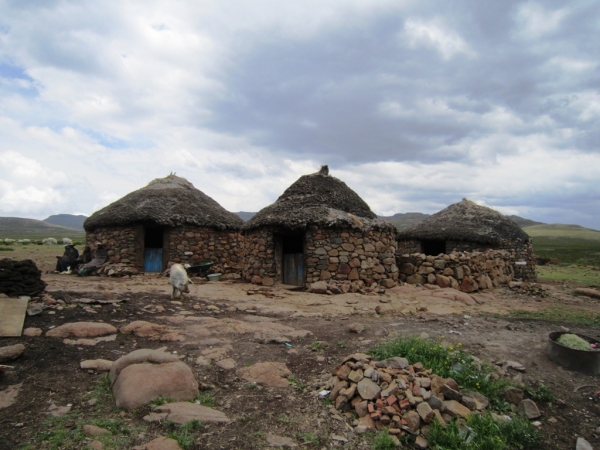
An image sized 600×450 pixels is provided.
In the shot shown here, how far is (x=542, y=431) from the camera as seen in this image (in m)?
3.98

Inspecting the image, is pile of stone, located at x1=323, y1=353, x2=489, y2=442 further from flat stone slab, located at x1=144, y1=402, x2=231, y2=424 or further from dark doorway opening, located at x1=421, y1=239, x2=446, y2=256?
dark doorway opening, located at x1=421, y1=239, x2=446, y2=256

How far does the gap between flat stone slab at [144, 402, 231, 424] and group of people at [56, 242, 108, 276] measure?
1390 centimetres

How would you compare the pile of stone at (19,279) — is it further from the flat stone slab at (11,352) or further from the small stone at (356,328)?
the small stone at (356,328)

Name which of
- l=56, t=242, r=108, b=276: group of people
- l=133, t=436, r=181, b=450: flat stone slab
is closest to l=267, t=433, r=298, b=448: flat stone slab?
l=133, t=436, r=181, b=450: flat stone slab

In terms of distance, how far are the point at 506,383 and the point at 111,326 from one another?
225 inches

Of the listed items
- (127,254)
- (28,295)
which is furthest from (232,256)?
(28,295)

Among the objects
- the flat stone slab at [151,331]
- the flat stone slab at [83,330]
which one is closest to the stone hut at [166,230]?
the flat stone slab at [151,331]

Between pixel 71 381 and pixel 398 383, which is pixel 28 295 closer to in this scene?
pixel 71 381

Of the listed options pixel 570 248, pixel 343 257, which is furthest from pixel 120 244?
pixel 570 248

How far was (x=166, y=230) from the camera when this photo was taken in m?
16.6

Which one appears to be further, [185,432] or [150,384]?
[150,384]

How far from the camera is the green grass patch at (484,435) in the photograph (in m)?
3.57

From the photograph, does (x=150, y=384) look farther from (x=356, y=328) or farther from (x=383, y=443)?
(x=356, y=328)

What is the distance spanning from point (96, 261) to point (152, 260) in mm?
2180
